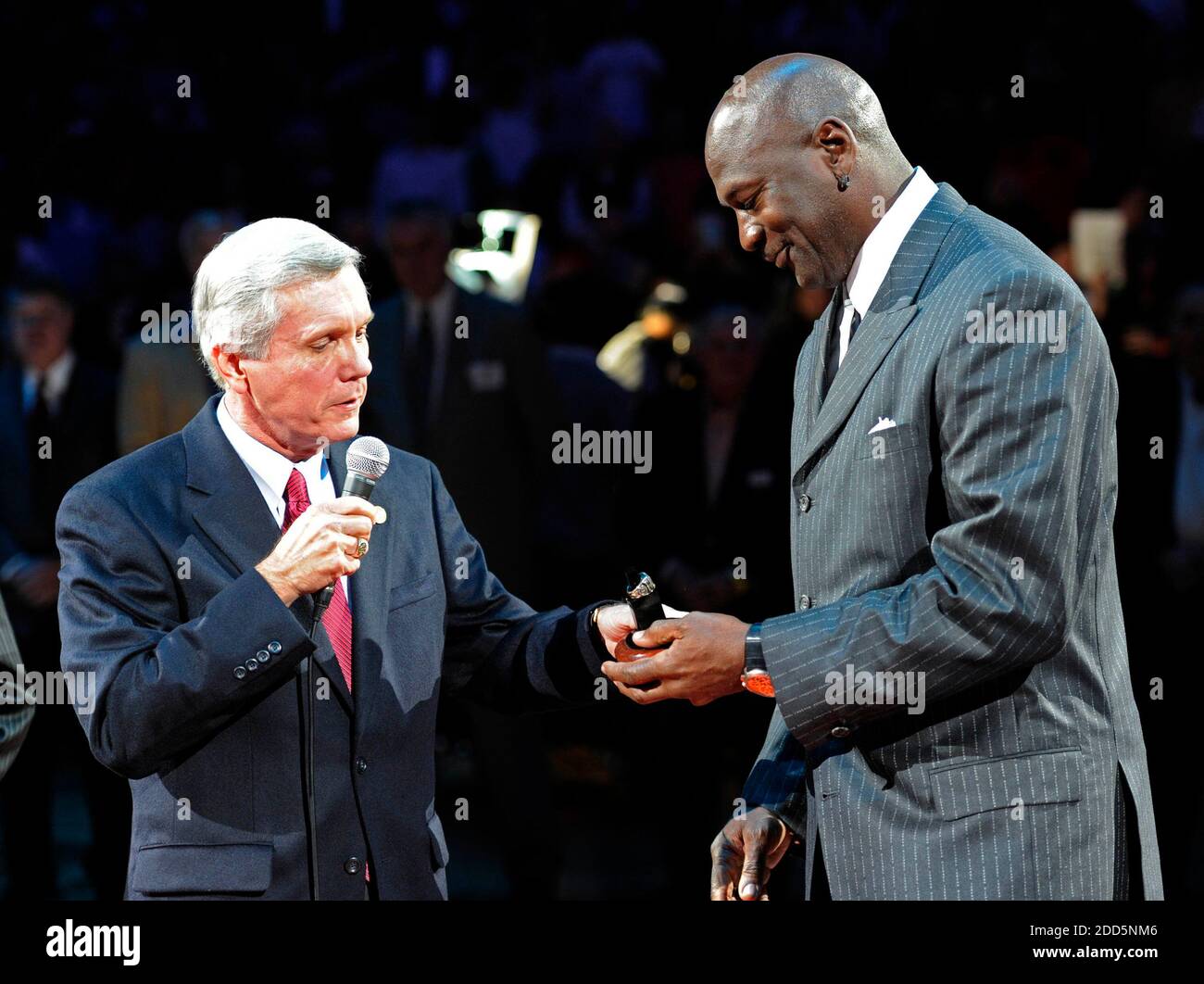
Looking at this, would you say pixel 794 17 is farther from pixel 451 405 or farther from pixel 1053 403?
pixel 1053 403

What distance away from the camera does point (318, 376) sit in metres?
2.21

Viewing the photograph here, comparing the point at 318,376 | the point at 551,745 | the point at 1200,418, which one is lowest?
the point at 551,745

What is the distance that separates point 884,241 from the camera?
2133 millimetres

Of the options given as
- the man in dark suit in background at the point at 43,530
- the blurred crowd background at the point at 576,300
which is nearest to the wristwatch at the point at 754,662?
the blurred crowd background at the point at 576,300

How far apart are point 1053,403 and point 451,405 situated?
8.79 feet


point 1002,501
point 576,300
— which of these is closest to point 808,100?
point 1002,501

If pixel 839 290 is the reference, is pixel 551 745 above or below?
below

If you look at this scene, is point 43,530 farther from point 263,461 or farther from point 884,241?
point 884,241

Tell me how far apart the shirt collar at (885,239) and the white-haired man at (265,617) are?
60 cm

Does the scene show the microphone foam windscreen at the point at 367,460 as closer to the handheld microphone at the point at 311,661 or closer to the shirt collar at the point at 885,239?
the handheld microphone at the point at 311,661

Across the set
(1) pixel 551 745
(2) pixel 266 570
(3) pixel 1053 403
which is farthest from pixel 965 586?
(1) pixel 551 745

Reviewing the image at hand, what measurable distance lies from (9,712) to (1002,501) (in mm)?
1297

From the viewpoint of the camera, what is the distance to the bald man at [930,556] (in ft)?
6.23

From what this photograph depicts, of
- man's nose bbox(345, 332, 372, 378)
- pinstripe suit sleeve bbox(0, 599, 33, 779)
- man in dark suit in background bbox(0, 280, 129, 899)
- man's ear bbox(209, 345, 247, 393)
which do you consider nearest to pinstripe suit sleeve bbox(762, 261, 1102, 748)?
man's nose bbox(345, 332, 372, 378)
